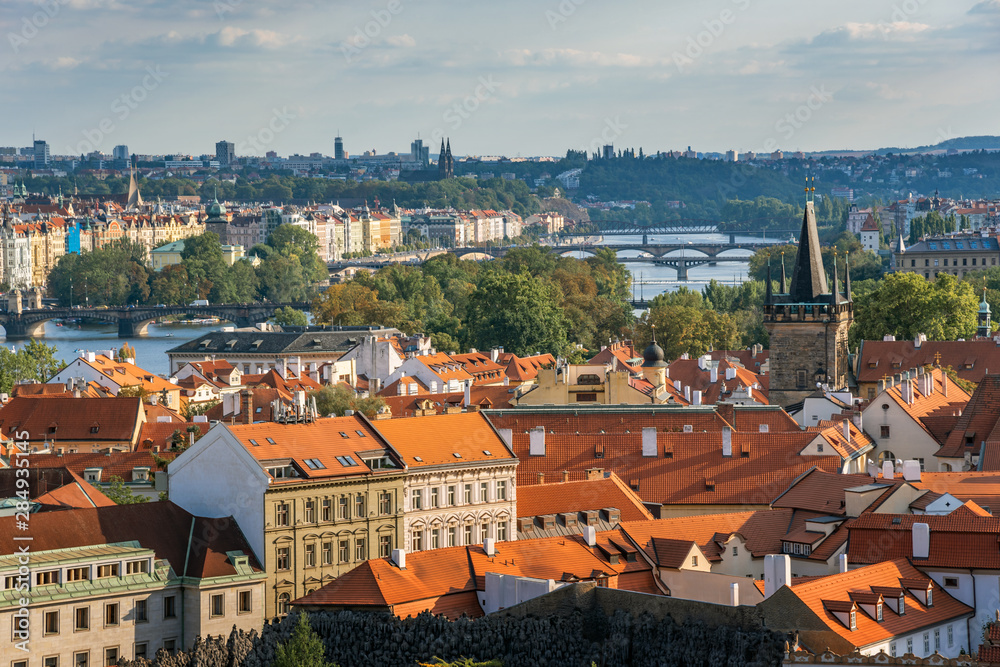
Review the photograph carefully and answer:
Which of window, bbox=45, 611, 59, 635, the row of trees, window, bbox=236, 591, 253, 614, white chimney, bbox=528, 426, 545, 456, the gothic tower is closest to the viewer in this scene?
window, bbox=45, 611, 59, 635

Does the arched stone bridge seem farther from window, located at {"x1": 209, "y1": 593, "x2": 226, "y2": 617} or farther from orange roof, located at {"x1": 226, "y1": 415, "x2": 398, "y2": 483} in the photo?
window, located at {"x1": 209, "y1": 593, "x2": 226, "y2": 617}

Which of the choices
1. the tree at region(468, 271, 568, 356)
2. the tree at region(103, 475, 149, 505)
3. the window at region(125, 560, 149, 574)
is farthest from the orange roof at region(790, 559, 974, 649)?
the tree at region(468, 271, 568, 356)

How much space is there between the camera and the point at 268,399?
6831 centimetres

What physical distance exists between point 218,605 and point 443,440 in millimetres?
8061

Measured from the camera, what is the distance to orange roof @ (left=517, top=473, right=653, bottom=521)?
135ft

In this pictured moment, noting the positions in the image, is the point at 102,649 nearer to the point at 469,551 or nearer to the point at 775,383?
the point at 469,551

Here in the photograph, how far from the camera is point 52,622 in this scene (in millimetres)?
32875

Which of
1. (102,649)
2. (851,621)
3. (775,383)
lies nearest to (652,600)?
(851,621)

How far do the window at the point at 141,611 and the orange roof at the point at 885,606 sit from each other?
11.6 m

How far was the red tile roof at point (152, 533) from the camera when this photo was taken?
1371 inches

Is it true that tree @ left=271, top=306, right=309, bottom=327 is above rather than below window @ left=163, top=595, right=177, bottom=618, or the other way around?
below

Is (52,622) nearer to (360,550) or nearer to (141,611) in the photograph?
(141,611)

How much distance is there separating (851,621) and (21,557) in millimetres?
13682

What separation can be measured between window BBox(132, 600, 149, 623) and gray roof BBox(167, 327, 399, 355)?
6614 cm
